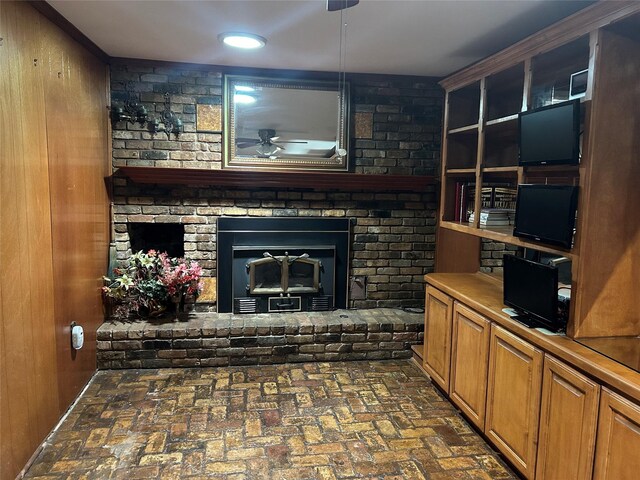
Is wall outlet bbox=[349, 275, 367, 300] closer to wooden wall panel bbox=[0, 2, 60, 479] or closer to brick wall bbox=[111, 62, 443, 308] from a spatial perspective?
brick wall bbox=[111, 62, 443, 308]

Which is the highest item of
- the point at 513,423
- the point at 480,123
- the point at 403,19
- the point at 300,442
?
the point at 403,19

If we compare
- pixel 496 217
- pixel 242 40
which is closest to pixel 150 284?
pixel 242 40

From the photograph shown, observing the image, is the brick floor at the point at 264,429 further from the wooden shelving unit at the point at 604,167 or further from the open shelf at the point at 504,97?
A: the open shelf at the point at 504,97

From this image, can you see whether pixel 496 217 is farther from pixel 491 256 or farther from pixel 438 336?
pixel 438 336

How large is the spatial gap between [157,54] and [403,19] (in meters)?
1.92

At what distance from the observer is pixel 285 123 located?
3.86 metres

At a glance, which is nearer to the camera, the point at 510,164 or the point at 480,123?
the point at 480,123

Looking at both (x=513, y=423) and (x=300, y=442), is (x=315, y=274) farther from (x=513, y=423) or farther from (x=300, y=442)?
(x=513, y=423)

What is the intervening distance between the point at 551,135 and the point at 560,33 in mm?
488

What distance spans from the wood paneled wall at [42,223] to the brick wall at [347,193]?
41 centimetres

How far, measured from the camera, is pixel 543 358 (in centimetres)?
206

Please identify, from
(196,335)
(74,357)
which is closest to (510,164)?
(196,335)

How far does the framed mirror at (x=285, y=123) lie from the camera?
3.79m

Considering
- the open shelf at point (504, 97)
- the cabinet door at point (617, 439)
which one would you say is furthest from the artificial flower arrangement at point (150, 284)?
the cabinet door at point (617, 439)
